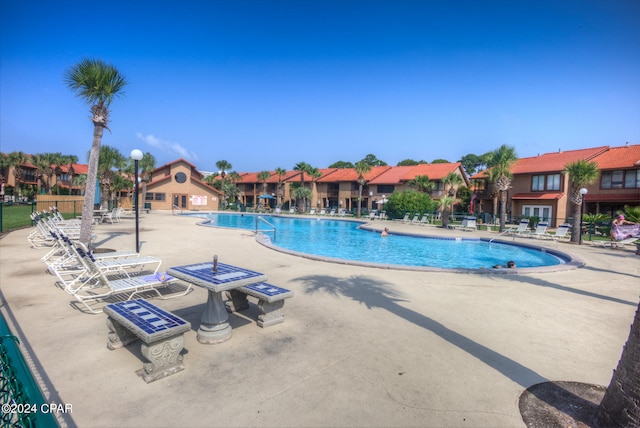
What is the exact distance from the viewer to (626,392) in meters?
2.78

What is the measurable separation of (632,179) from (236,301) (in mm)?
33338

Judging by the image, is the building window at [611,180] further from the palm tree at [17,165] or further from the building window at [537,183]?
the palm tree at [17,165]

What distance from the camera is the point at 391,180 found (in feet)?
153

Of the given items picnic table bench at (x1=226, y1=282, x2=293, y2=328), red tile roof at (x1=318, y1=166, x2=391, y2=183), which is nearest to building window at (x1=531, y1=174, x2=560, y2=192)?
red tile roof at (x1=318, y1=166, x2=391, y2=183)

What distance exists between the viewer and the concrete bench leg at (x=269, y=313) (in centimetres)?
512

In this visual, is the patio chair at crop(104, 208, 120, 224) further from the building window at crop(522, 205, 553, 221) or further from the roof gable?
the building window at crop(522, 205, 553, 221)

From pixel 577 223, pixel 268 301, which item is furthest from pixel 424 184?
pixel 268 301

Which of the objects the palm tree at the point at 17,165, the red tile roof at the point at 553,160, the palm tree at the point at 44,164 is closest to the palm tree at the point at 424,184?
the red tile roof at the point at 553,160

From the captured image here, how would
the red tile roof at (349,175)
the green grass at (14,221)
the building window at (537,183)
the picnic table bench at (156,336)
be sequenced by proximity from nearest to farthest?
the picnic table bench at (156,336) → the green grass at (14,221) → the building window at (537,183) → the red tile roof at (349,175)

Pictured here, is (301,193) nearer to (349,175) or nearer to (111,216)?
(349,175)

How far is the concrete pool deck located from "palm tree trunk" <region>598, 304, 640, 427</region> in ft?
2.31

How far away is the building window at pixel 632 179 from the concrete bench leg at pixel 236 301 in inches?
1301

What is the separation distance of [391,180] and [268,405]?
148ft

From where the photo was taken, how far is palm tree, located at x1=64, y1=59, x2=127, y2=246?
33.8 ft
